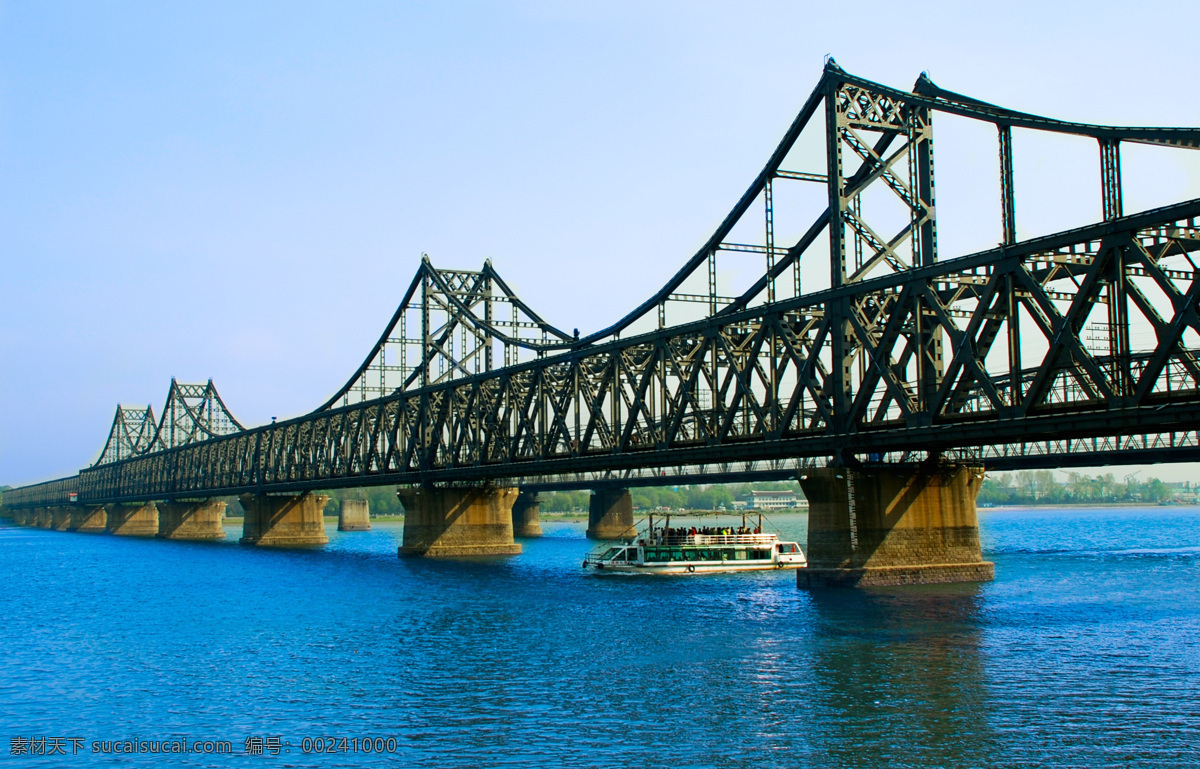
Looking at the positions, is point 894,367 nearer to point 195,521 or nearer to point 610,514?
point 610,514

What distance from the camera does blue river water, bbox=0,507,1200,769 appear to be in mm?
26812

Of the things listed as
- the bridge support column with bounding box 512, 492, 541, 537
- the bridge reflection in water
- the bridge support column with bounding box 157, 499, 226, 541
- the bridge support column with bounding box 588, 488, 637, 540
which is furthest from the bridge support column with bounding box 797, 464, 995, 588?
the bridge support column with bounding box 157, 499, 226, 541

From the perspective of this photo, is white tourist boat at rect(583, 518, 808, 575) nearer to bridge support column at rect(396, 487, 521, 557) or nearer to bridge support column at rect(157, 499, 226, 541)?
bridge support column at rect(396, 487, 521, 557)

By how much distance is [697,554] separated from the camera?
257 ft

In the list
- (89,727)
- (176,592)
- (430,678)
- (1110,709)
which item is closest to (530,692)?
(430,678)

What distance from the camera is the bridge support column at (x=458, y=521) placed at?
9644 centimetres

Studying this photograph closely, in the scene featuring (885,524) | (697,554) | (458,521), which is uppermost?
(885,524)

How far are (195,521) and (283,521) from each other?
38118 mm

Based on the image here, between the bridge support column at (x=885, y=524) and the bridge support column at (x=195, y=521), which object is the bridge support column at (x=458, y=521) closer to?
the bridge support column at (x=885, y=524)

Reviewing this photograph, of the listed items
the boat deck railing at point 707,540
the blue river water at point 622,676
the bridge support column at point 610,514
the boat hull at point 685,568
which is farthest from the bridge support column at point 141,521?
the boat deck railing at point 707,540

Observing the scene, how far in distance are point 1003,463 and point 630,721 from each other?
64100mm

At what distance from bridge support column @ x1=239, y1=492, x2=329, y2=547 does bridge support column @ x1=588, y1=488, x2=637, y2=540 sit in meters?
35.3

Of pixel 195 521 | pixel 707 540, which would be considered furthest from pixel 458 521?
pixel 195 521

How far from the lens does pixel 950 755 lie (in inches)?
993
